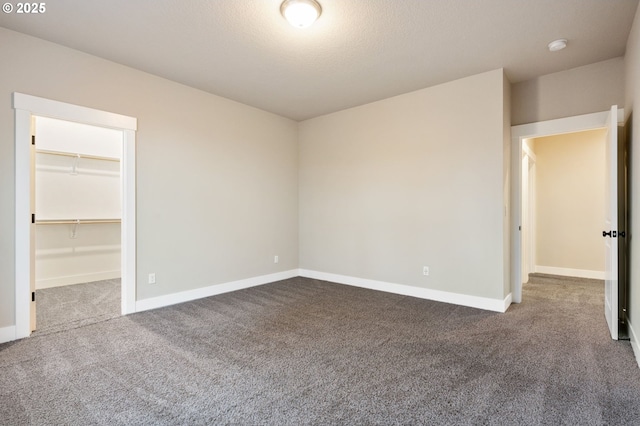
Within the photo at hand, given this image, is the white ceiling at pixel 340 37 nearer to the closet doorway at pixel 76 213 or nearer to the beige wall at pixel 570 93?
the beige wall at pixel 570 93

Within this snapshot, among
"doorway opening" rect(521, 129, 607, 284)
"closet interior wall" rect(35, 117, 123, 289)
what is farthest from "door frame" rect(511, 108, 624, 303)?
"closet interior wall" rect(35, 117, 123, 289)

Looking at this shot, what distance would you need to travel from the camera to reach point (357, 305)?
3887mm

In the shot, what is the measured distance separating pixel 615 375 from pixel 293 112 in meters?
4.79

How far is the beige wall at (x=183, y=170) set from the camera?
2.86 metres

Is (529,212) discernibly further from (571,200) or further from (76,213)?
(76,213)

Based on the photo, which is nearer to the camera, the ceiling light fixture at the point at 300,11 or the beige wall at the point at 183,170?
the ceiling light fixture at the point at 300,11

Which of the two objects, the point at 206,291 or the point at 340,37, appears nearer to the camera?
the point at 340,37

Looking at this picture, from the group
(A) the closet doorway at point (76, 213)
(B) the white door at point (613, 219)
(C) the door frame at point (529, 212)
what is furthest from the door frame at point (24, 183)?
(C) the door frame at point (529, 212)

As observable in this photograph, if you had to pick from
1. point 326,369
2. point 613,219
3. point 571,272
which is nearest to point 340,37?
point 326,369

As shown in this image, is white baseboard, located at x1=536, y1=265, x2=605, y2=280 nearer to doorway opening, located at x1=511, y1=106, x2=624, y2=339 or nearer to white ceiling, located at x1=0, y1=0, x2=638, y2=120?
doorway opening, located at x1=511, y1=106, x2=624, y2=339

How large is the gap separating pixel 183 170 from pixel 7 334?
228 centimetres

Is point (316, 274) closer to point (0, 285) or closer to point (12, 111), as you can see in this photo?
point (0, 285)

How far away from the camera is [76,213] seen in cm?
504

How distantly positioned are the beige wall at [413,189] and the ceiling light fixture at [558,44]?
54cm
